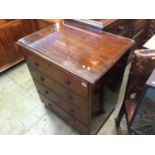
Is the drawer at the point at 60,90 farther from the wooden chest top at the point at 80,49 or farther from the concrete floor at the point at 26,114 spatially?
the concrete floor at the point at 26,114

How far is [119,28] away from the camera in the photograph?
1.47 metres

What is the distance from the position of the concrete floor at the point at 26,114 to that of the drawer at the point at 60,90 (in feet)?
1.63

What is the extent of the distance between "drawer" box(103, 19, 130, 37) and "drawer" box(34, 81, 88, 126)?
2.24 feet

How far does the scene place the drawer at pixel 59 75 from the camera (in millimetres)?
904

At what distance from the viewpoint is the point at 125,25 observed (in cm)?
158

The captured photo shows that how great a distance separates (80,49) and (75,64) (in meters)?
0.17

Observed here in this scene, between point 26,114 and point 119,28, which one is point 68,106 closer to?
point 26,114

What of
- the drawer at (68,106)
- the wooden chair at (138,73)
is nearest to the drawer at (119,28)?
the wooden chair at (138,73)

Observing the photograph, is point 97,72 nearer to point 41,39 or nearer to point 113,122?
point 41,39

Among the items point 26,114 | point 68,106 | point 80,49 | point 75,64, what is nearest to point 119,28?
point 80,49
